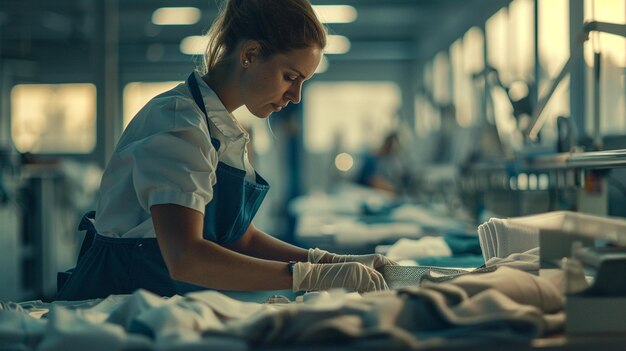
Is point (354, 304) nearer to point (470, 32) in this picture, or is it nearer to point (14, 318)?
point (14, 318)

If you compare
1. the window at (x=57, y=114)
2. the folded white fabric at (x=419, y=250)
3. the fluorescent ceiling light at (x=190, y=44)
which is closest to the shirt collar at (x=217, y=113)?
the folded white fabric at (x=419, y=250)

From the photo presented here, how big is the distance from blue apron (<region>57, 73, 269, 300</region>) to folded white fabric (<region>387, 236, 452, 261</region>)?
0.65m

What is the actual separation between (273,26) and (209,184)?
0.39 m

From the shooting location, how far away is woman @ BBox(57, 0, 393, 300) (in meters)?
1.28

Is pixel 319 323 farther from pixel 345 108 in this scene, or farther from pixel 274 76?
pixel 345 108

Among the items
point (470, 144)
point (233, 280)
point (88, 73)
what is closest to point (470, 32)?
point (470, 144)

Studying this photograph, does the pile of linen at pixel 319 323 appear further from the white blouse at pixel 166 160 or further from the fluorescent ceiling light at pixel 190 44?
the fluorescent ceiling light at pixel 190 44

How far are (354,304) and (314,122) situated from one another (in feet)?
41.2

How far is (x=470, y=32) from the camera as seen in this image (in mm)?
8688

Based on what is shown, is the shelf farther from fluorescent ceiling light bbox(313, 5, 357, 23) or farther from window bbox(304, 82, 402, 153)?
window bbox(304, 82, 402, 153)

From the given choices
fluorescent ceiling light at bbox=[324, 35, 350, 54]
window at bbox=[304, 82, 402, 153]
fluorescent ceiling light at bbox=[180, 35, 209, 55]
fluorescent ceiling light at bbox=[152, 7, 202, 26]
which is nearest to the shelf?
fluorescent ceiling light at bbox=[152, 7, 202, 26]

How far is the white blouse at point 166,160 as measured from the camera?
1291 mm

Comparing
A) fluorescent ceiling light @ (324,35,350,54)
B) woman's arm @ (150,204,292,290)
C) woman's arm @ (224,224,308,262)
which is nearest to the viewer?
woman's arm @ (150,204,292,290)

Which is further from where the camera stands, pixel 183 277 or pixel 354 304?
pixel 183 277
